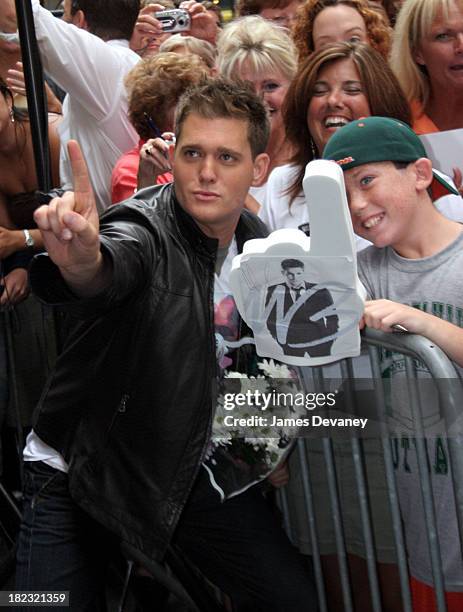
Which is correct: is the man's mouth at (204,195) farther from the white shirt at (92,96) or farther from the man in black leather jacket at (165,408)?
the white shirt at (92,96)

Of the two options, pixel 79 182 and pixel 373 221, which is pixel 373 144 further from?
pixel 79 182

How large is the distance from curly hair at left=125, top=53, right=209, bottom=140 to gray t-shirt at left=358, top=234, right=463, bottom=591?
96cm

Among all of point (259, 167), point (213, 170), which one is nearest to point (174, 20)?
point (259, 167)

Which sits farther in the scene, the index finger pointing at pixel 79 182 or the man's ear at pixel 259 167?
the man's ear at pixel 259 167

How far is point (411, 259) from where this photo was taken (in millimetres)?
1950

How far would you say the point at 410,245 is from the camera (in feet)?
6.40

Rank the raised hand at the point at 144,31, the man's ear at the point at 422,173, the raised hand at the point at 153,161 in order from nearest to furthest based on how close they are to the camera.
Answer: the man's ear at the point at 422,173 → the raised hand at the point at 153,161 → the raised hand at the point at 144,31

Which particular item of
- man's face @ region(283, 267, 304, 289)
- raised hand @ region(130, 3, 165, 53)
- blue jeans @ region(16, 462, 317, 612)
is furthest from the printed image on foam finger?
raised hand @ region(130, 3, 165, 53)

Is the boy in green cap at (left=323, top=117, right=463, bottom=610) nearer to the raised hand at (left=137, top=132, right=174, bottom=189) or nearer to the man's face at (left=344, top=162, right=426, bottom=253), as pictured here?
the man's face at (left=344, top=162, right=426, bottom=253)

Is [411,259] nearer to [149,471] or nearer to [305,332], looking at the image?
[305,332]

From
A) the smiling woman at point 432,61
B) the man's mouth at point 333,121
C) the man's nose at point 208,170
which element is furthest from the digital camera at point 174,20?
the man's nose at point 208,170

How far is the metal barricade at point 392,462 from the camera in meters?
1.80

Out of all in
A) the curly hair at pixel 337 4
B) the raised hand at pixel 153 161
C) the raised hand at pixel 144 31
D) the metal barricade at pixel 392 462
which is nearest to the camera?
the metal barricade at pixel 392 462

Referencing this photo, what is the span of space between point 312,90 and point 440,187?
0.45 metres
